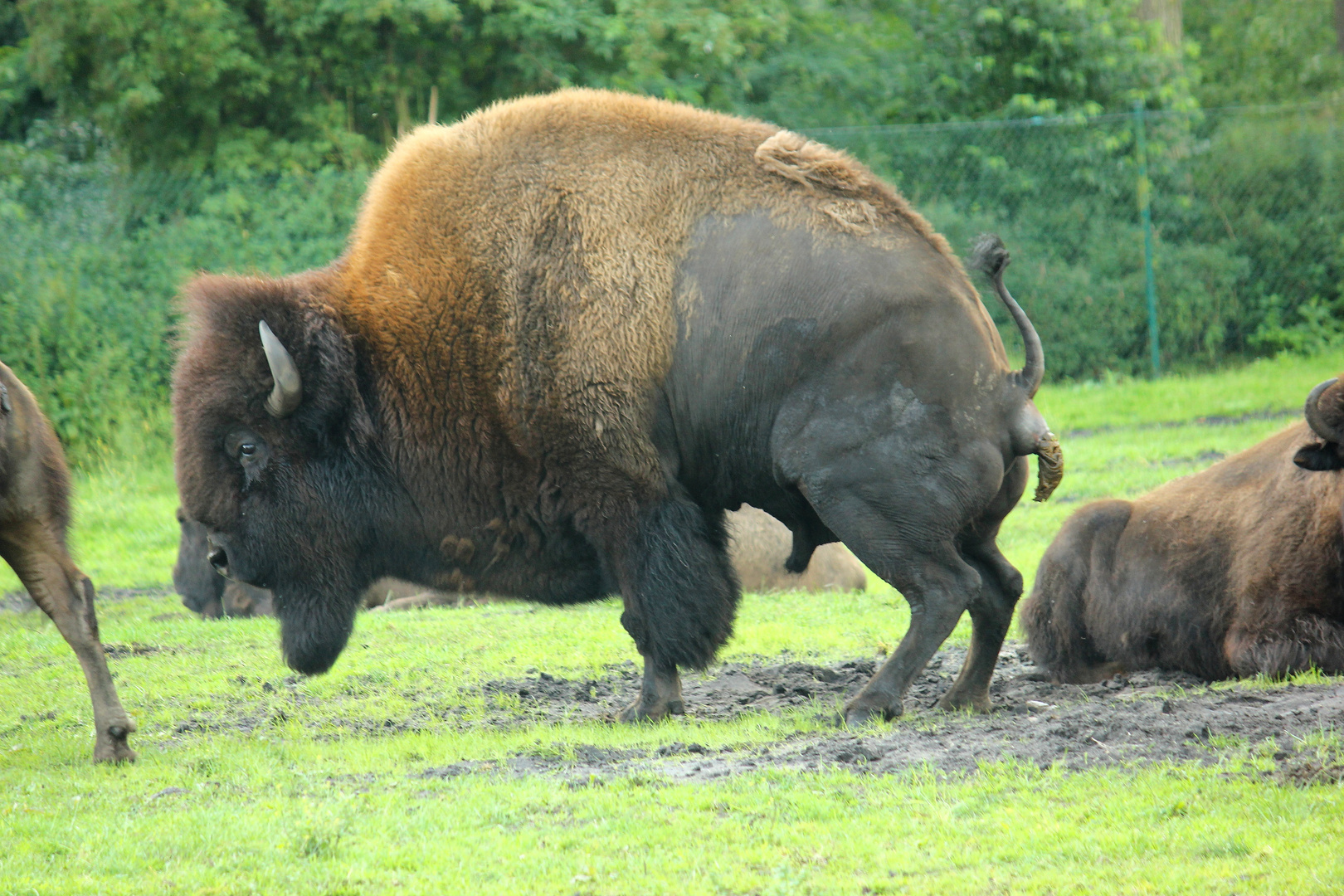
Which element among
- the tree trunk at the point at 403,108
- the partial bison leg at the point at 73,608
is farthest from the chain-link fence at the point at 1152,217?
the partial bison leg at the point at 73,608

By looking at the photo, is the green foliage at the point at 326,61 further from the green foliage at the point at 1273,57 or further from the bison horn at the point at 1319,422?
the bison horn at the point at 1319,422

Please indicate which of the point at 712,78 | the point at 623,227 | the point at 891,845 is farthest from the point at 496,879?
the point at 712,78

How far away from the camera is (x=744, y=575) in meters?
9.54

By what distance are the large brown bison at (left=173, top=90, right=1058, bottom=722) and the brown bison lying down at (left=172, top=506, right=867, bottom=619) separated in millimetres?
3326

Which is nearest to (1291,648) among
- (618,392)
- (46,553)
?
(618,392)

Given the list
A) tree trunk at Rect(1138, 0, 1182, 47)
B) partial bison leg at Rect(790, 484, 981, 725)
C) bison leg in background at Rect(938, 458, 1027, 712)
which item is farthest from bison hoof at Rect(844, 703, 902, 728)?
tree trunk at Rect(1138, 0, 1182, 47)

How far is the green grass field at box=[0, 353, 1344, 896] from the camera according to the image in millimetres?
3578

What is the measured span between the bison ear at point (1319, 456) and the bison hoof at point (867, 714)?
6.38ft

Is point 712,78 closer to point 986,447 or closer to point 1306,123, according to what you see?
point 1306,123

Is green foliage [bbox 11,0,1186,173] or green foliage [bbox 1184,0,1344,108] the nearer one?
green foliage [bbox 11,0,1186,173]

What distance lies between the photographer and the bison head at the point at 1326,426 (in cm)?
548

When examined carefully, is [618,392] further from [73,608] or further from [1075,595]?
[1075,595]

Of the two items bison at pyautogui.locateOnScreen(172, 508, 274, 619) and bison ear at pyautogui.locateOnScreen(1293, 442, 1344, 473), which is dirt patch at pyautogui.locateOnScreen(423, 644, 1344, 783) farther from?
bison at pyautogui.locateOnScreen(172, 508, 274, 619)

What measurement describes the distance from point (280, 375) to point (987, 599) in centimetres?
320
